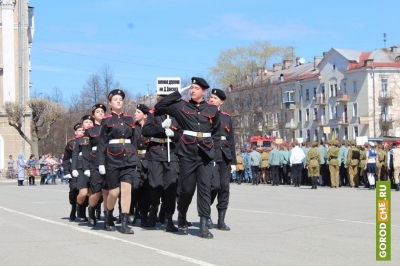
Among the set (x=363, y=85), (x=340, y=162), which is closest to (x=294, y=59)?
(x=363, y=85)

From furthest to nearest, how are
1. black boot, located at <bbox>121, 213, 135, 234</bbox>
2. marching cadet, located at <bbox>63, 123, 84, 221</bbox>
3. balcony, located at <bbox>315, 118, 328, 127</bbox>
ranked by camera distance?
balcony, located at <bbox>315, 118, 328, 127</bbox> < marching cadet, located at <bbox>63, 123, 84, 221</bbox> < black boot, located at <bbox>121, 213, 135, 234</bbox>

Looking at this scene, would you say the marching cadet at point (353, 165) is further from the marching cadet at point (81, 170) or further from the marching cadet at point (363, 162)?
the marching cadet at point (81, 170)

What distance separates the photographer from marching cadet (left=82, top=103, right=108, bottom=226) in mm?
13078

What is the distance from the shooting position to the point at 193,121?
11250mm

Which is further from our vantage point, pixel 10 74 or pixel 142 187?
pixel 10 74

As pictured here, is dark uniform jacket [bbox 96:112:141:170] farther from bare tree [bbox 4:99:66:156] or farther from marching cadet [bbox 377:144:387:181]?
bare tree [bbox 4:99:66:156]

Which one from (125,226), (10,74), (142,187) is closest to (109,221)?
(125,226)

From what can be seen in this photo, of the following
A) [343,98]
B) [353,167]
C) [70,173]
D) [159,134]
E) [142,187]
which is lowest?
[353,167]

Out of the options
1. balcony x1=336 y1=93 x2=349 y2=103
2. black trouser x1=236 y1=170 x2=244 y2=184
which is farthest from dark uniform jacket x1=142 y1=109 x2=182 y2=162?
balcony x1=336 y1=93 x2=349 y2=103

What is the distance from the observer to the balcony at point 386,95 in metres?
90.1

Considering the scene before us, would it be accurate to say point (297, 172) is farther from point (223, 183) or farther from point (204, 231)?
point (204, 231)

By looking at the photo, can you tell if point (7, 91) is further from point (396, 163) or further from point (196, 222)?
point (196, 222)

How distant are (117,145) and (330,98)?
88.4m

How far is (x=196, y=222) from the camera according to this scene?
46.0 ft
